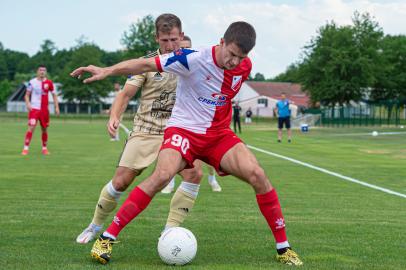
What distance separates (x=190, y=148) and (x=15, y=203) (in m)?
4.50

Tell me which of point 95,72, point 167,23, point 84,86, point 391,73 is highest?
point 391,73

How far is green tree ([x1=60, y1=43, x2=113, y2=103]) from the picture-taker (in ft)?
377

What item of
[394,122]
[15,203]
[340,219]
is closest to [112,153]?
[15,203]

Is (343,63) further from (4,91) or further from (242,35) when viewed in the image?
(4,91)

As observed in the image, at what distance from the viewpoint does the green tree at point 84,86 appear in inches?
4525

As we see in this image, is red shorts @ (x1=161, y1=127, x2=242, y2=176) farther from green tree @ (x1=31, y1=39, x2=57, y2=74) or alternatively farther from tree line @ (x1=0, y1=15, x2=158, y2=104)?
green tree @ (x1=31, y1=39, x2=57, y2=74)

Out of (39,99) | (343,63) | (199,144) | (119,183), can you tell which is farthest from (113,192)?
(343,63)

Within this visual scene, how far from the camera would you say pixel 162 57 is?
5793 mm

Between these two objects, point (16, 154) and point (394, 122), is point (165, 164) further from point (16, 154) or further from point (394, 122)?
point (394, 122)

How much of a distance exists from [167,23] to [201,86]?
918 millimetres

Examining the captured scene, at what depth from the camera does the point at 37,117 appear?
1938 centimetres

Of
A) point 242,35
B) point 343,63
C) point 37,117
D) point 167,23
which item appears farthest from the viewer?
point 343,63

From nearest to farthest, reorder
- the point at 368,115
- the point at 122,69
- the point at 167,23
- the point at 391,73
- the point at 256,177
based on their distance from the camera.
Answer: the point at 122,69
the point at 256,177
the point at 167,23
the point at 368,115
the point at 391,73

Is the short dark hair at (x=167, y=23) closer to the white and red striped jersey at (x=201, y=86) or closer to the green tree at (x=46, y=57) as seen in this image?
the white and red striped jersey at (x=201, y=86)
